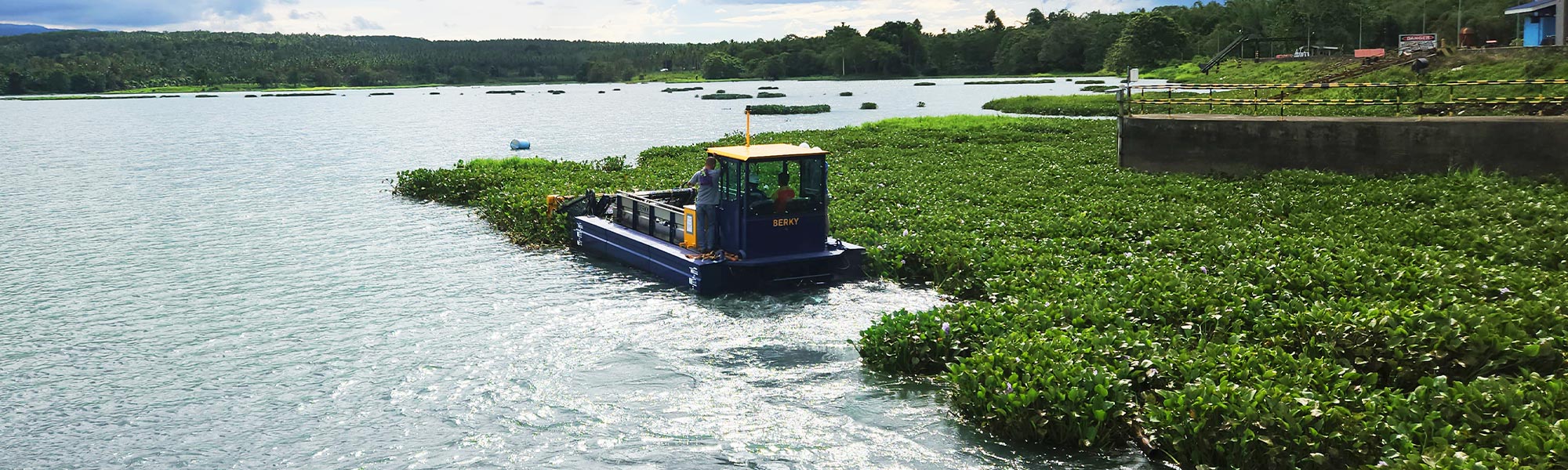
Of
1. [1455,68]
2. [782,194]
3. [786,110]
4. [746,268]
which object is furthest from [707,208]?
[786,110]

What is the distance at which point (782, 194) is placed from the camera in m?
17.6

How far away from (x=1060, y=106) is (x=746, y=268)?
177 ft

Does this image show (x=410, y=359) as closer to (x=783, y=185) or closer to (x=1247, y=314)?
(x=783, y=185)

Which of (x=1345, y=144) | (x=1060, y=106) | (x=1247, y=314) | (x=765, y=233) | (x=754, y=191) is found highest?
(x=1060, y=106)

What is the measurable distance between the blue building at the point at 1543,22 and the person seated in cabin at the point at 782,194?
127 feet

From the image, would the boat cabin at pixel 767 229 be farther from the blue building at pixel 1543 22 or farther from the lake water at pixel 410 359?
the blue building at pixel 1543 22

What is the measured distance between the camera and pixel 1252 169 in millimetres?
26734

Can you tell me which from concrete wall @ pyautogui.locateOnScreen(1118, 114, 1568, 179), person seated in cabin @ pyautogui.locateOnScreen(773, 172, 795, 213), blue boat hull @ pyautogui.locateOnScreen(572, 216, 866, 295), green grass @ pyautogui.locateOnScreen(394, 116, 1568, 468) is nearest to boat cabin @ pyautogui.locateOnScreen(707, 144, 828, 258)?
person seated in cabin @ pyautogui.locateOnScreen(773, 172, 795, 213)

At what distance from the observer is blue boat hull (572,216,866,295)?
1770 centimetres

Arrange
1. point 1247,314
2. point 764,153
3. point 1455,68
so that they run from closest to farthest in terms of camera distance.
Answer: point 1247,314, point 764,153, point 1455,68

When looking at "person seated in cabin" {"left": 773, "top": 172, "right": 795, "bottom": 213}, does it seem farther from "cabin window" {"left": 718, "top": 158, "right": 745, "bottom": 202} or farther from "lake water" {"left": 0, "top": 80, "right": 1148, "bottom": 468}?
"lake water" {"left": 0, "top": 80, "right": 1148, "bottom": 468}

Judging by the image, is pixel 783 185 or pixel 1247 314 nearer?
pixel 1247 314

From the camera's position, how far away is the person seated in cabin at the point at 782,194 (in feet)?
57.6

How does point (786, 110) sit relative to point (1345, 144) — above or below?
above
